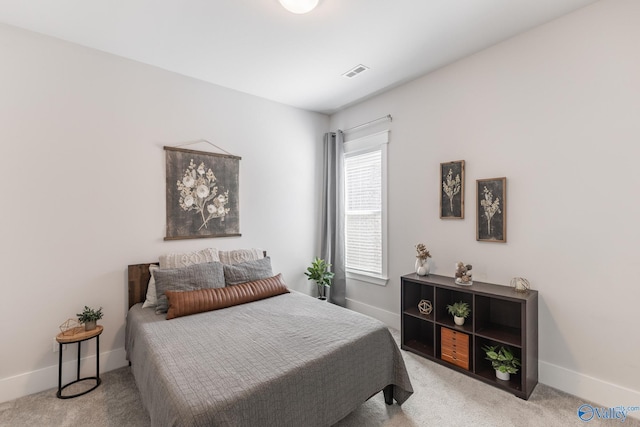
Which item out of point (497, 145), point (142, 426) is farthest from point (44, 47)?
point (497, 145)

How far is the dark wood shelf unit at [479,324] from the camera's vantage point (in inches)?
84.2

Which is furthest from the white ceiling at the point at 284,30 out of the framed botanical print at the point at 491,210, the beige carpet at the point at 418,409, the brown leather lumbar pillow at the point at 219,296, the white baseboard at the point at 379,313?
the beige carpet at the point at 418,409

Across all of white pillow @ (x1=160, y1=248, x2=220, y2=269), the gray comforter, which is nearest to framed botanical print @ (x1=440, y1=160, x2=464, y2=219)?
the gray comforter

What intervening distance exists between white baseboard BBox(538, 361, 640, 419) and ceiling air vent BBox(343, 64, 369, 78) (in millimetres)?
3033

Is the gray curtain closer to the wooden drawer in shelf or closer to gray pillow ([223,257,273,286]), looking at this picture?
gray pillow ([223,257,273,286])

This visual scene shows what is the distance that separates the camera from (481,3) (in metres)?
2.00

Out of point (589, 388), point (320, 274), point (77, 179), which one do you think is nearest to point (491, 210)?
point (589, 388)

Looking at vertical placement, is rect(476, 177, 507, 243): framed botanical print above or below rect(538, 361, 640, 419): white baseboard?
above

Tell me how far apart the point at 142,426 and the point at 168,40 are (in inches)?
114

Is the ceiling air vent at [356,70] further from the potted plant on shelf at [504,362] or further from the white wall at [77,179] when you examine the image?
the potted plant on shelf at [504,362]

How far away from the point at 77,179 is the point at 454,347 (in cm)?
359

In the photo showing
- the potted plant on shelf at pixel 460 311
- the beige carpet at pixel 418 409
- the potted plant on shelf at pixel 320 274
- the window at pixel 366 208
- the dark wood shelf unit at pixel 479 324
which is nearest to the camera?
the beige carpet at pixel 418 409

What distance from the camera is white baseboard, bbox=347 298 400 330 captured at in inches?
131

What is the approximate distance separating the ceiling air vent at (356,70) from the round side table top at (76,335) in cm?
323
